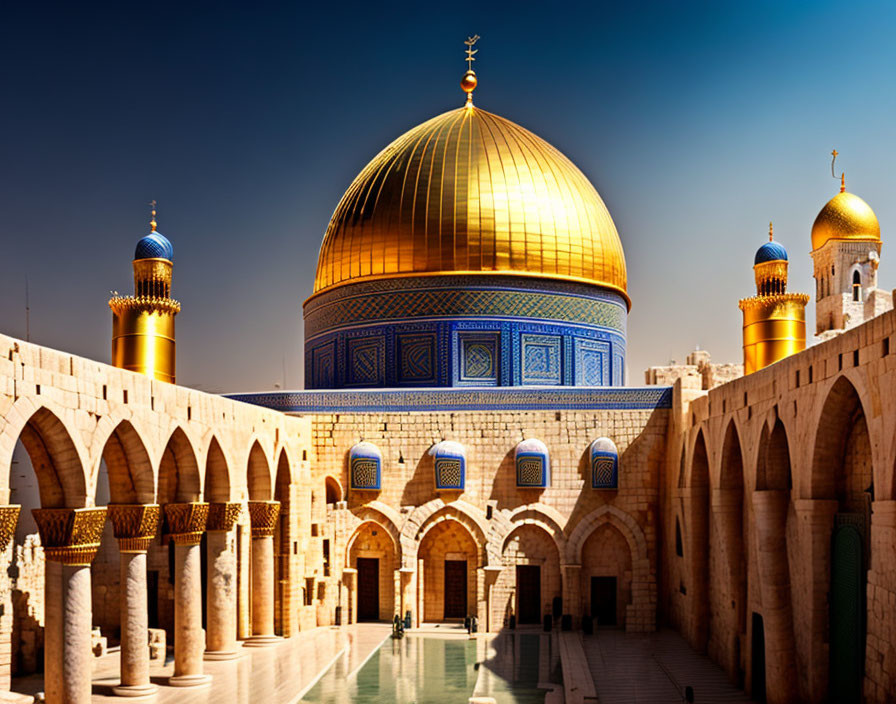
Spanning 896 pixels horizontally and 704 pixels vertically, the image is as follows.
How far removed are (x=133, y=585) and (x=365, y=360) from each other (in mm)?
9367

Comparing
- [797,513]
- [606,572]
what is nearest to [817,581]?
[797,513]

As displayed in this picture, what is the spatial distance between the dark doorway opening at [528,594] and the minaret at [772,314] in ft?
19.4

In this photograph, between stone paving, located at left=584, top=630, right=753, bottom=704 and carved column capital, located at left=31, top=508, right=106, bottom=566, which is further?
stone paving, located at left=584, top=630, right=753, bottom=704

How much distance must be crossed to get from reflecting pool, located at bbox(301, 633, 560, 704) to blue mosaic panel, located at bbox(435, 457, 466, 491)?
2607 mm

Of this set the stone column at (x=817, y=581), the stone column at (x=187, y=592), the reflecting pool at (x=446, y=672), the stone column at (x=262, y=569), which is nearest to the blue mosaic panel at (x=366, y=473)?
the stone column at (x=262, y=569)

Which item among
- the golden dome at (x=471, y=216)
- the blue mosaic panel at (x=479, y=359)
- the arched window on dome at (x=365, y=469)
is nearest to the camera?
the arched window on dome at (x=365, y=469)

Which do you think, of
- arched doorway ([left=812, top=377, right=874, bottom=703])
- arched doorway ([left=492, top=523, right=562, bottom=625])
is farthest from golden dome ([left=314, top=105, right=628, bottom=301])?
arched doorway ([left=812, top=377, right=874, bottom=703])

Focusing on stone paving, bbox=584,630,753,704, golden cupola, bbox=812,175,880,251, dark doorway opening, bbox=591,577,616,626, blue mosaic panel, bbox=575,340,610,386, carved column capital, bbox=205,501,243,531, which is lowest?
stone paving, bbox=584,630,753,704

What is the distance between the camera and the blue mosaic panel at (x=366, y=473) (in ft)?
61.9

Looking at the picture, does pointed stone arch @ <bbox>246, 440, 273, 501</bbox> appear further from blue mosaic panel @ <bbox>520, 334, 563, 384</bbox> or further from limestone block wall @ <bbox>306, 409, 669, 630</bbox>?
blue mosaic panel @ <bbox>520, 334, 563, 384</bbox>

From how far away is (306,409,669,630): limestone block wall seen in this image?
61.1 feet

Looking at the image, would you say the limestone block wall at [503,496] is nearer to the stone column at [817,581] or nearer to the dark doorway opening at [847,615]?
the stone column at [817,581]

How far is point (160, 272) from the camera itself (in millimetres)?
20156

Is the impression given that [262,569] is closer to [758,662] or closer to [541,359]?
[541,359]
